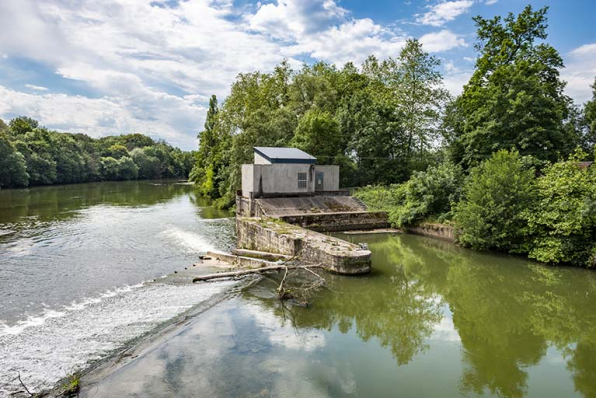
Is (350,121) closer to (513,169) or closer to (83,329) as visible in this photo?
(513,169)

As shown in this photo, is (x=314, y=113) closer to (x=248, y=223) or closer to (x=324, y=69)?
(x=324, y=69)

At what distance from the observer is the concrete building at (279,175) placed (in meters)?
22.8

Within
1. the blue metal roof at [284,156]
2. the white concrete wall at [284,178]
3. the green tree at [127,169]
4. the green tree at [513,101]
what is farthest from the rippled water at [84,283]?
the green tree at [127,169]

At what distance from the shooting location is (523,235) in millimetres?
15852

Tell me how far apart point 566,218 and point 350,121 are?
63.3ft

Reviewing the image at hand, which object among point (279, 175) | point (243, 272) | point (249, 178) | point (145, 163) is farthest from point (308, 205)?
point (145, 163)

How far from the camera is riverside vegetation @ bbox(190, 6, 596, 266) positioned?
15438 mm

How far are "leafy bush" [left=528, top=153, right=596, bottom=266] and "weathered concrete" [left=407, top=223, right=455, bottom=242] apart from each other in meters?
4.21

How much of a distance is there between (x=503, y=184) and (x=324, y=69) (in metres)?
27.3

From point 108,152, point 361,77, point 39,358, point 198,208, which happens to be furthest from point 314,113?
point 108,152

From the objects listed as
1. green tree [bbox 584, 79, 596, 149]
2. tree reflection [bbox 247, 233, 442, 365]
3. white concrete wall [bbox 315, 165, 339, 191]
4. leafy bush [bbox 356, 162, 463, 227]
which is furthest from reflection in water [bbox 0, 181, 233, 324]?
green tree [bbox 584, 79, 596, 149]

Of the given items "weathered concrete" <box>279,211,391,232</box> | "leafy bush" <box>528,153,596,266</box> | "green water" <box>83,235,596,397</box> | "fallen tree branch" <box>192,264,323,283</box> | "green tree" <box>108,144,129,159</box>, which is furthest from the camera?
"green tree" <box>108,144,129,159</box>

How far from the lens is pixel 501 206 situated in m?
15.7

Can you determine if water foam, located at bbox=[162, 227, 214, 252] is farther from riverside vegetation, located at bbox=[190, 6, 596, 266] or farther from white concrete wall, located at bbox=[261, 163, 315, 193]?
riverside vegetation, located at bbox=[190, 6, 596, 266]
